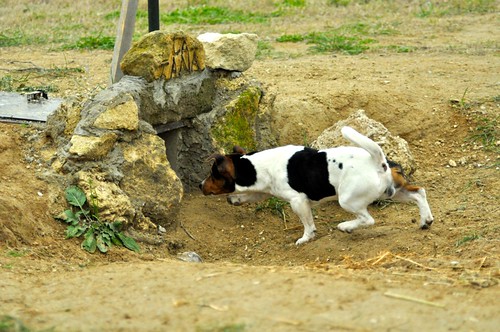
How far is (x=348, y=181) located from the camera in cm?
837

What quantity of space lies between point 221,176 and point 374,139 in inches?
75.6


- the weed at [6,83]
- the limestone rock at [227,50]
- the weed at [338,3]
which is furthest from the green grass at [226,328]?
the weed at [338,3]

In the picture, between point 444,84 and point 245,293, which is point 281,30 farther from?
point 245,293

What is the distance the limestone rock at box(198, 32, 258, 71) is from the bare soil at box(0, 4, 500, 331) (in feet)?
3.20

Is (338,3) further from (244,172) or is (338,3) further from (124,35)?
(244,172)

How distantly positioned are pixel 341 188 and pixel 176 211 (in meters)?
1.65

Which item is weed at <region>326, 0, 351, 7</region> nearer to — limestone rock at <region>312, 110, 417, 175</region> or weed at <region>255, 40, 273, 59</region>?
weed at <region>255, 40, 273, 59</region>

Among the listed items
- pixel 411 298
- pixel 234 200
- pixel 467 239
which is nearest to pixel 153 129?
pixel 234 200

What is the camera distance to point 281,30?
55.8 feet

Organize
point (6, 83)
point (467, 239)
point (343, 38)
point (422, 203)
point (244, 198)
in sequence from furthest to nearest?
point (343, 38), point (6, 83), point (244, 198), point (422, 203), point (467, 239)

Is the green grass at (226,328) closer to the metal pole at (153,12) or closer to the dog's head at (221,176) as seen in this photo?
the dog's head at (221,176)

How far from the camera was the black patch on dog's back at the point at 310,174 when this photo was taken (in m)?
8.60

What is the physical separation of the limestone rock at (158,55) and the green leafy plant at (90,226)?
162 cm

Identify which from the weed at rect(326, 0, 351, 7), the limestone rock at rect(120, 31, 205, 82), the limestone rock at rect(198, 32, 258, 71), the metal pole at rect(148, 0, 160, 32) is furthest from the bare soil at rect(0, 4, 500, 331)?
the weed at rect(326, 0, 351, 7)
